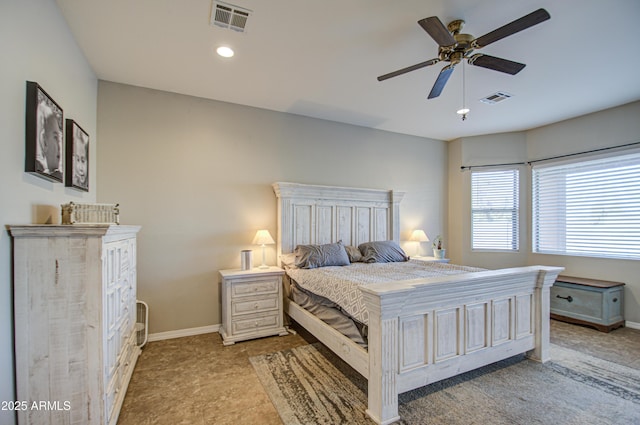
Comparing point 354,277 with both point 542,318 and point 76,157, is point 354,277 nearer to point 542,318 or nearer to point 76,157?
point 542,318

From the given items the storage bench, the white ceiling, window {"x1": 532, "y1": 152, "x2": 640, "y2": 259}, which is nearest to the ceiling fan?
the white ceiling

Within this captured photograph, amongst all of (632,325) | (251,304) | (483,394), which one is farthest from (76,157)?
(632,325)

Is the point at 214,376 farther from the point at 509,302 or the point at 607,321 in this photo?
the point at 607,321

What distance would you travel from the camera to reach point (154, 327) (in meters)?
3.26

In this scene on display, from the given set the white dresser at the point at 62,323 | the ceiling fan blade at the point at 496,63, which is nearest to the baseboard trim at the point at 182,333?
the white dresser at the point at 62,323

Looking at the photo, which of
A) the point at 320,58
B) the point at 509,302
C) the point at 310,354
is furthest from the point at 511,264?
the point at 320,58

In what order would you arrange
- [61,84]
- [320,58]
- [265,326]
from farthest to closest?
[265,326]
[320,58]
[61,84]

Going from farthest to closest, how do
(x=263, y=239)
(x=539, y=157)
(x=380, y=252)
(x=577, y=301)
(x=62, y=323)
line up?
(x=539, y=157) < (x=380, y=252) < (x=577, y=301) < (x=263, y=239) < (x=62, y=323)

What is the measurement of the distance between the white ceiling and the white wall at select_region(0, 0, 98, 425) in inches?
13.2

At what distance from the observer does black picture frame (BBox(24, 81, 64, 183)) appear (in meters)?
1.71

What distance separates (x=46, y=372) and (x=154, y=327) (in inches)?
70.1

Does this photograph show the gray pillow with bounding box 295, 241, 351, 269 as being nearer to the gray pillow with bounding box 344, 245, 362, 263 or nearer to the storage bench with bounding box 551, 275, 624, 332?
the gray pillow with bounding box 344, 245, 362, 263

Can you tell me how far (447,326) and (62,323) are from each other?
246cm

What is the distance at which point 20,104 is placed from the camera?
1642 millimetres
